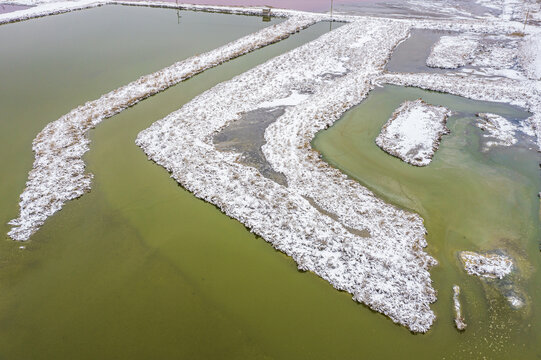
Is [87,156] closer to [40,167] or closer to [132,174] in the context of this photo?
[40,167]

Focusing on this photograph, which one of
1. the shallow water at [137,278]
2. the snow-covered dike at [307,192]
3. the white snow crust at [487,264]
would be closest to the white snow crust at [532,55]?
the snow-covered dike at [307,192]

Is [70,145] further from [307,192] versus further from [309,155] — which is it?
[307,192]

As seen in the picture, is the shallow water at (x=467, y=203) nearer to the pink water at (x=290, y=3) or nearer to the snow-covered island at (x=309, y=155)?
the snow-covered island at (x=309, y=155)

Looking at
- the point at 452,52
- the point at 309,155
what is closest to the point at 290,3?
the point at 452,52

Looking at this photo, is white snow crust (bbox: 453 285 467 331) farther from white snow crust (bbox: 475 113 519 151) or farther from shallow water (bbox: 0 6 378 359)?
white snow crust (bbox: 475 113 519 151)

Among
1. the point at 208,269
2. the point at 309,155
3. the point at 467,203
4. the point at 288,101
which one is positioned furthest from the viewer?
the point at 288,101
